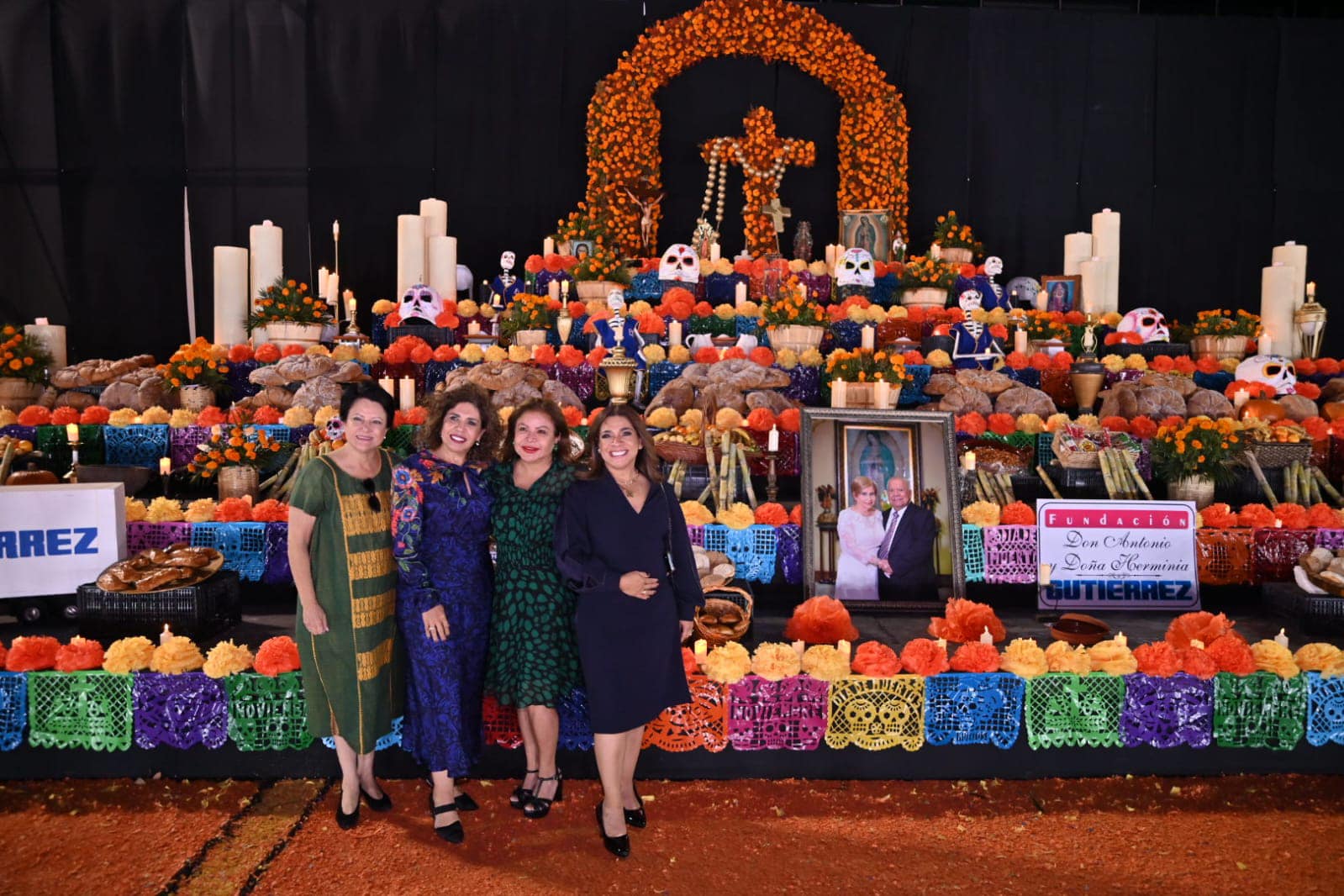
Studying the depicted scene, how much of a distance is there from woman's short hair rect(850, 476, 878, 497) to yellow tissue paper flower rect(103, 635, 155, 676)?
8.71ft

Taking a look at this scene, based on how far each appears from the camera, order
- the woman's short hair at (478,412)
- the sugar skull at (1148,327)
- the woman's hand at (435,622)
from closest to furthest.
A: the woman's hand at (435,622) → the woman's short hair at (478,412) → the sugar skull at (1148,327)

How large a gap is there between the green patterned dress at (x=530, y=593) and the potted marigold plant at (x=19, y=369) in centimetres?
501

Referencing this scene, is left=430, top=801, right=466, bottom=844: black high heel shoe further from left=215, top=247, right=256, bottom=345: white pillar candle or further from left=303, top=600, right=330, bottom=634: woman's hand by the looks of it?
Answer: left=215, top=247, right=256, bottom=345: white pillar candle

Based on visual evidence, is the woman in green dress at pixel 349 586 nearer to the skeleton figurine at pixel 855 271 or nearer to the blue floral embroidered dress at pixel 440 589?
the blue floral embroidered dress at pixel 440 589

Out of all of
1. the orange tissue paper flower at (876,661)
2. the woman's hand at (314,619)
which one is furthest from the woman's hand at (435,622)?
the orange tissue paper flower at (876,661)

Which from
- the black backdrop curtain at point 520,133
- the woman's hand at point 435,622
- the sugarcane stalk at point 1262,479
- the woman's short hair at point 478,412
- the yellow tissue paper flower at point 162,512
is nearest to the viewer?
the woman's hand at point 435,622

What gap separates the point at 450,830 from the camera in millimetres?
2508

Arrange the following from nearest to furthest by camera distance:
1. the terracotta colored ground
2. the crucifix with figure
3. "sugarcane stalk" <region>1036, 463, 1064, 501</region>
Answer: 1. the terracotta colored ground
2. "sugarcane stalk" <region>1036, 463, 1064, 501</region>
3. the crucifix with figure

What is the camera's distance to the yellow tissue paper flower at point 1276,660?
2.96 meters

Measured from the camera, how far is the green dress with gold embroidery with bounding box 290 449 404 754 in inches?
98.5

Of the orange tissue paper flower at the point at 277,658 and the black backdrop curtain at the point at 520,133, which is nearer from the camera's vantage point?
the orange tissue paper flower at the point at 277,658

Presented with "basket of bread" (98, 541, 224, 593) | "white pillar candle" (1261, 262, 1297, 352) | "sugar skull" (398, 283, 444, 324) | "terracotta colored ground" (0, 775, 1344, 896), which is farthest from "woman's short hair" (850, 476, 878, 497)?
"white pillar candle" (1261, 262, 1297, 352)

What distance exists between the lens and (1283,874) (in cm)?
241

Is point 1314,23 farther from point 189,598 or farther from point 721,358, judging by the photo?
point 189,598
